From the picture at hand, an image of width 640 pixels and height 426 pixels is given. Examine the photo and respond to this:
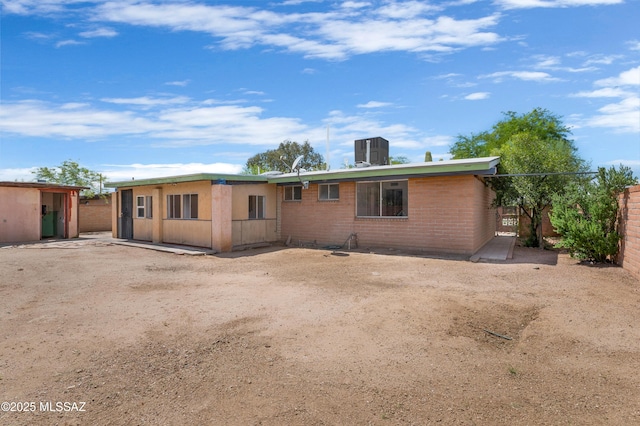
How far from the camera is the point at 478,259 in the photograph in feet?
36.2

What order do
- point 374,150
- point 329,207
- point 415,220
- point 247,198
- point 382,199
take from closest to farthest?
point 415,220 → point 382,199 → point 329,207 → point 247,198 → point 374,150

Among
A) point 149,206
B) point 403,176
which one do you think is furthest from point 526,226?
point 149,206

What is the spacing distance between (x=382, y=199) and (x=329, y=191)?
2.27 metres

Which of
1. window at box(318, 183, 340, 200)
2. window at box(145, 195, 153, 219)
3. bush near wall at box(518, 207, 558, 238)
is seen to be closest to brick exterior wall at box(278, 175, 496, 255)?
window at box(318, 183, 340, 200)

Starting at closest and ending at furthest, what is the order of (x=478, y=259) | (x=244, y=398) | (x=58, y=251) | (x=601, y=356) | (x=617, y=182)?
(x=244, y=398) → (x=601, y=356) → (x=617, y=182) → (x=478, y=259) → (x=58, y=251)

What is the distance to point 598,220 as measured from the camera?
10164mm

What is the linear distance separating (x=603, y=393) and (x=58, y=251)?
16115mm

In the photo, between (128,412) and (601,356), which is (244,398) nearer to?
(128,412)

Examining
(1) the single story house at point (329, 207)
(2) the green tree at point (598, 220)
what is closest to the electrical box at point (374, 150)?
(1) the single story house at point (329, 207)

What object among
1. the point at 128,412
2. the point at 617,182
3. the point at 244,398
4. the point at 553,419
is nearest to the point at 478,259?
the point at 617,182

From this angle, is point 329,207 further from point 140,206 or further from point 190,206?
point 140,206

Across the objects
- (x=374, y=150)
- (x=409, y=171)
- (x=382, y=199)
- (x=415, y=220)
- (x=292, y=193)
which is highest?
(x=374, y=150)

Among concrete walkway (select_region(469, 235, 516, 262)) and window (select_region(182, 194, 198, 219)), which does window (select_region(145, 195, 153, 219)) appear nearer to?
window (select_region(182, 194, 198, 219))

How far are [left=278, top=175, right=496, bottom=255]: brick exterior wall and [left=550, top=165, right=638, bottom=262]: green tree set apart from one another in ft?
8.20
